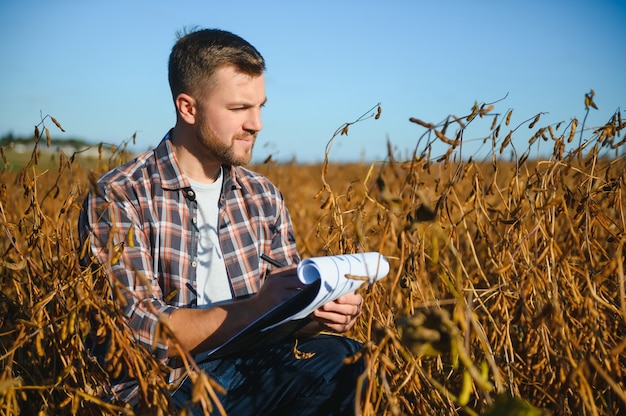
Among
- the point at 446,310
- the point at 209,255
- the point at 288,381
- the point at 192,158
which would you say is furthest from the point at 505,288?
the point at 192,158

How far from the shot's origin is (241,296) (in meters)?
1.89

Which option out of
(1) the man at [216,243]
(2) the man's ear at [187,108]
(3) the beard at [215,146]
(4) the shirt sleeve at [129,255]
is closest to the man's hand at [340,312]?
(1) the man at [216,243]

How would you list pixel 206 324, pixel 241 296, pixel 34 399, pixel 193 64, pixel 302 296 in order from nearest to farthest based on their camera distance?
pixel 302 296 < pixel 206 324 < pixel 34 399 < pixel 241 296 < pixel 193 64

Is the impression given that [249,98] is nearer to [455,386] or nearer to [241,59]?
[241,59]

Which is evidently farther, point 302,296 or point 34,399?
point 34,399

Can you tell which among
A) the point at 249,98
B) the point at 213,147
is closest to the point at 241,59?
the point at 249,98

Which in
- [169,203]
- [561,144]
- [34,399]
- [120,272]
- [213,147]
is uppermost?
[561,144]

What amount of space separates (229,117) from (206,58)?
0.82 ft

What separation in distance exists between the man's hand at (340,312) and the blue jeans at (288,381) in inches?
4.8

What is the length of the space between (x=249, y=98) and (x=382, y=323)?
3.28 ft

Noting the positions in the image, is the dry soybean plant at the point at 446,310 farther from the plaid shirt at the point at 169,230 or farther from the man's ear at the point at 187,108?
the man's ear at the point at 187,108

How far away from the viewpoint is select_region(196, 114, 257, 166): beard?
194 cm

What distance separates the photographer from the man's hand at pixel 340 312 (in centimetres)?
151

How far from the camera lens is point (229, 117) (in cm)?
196
